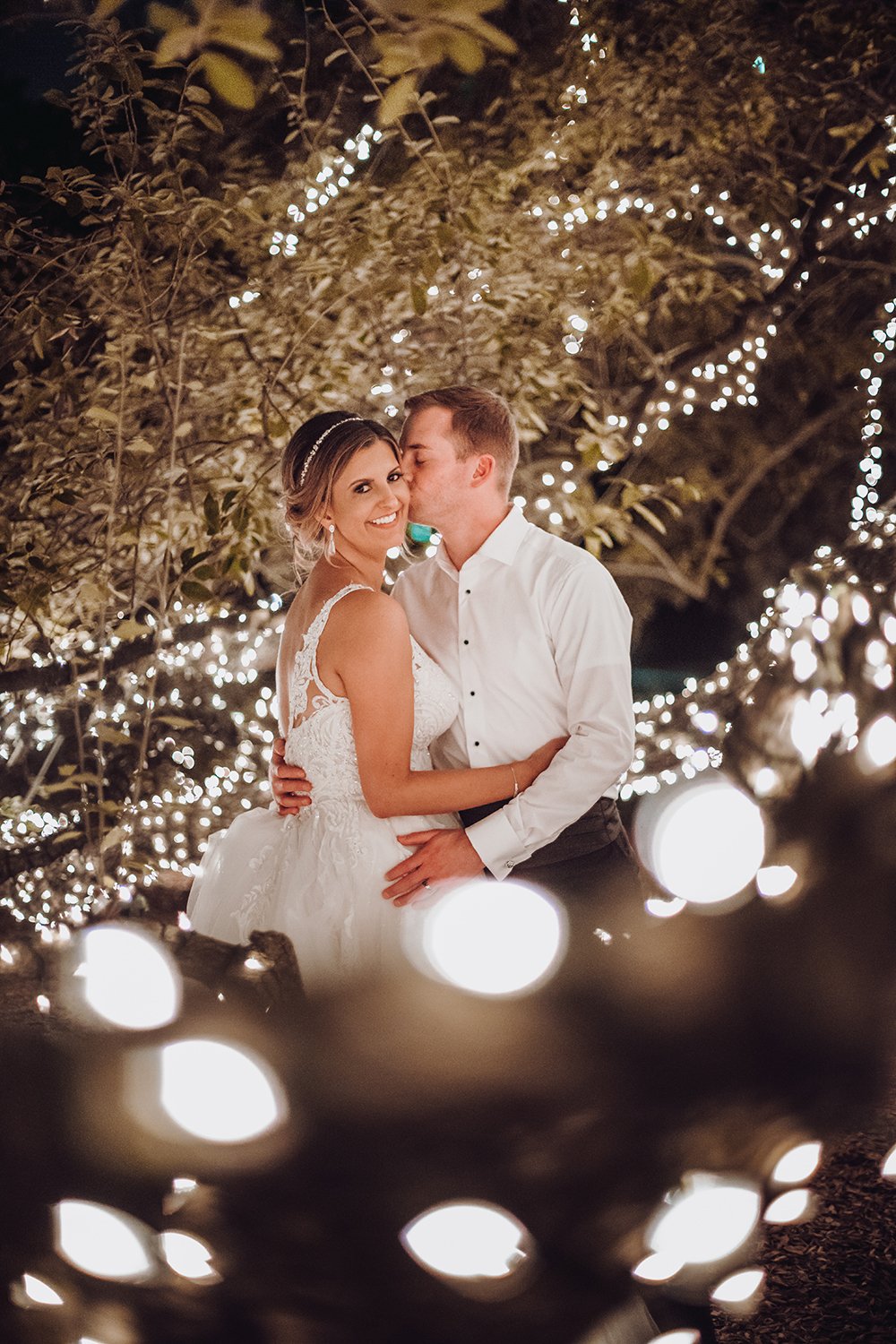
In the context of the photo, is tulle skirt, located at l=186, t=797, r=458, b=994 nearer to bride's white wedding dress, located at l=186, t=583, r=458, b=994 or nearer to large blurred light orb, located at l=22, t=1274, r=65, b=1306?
bride's white wedding dress, located at l=186, t=583, r=458, b=994

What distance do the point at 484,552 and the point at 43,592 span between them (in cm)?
124

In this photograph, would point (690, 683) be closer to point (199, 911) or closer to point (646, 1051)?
point (199, 911)

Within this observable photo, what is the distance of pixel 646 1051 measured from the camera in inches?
39.4

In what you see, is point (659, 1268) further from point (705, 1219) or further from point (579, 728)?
point (579, 728)

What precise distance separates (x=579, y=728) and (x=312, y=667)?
0.53 m

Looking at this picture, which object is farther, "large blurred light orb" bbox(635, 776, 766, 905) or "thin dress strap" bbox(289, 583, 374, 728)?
"thin dress strap" bbox(289, 583, 374, 728)

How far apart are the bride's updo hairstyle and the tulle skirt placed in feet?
1.90

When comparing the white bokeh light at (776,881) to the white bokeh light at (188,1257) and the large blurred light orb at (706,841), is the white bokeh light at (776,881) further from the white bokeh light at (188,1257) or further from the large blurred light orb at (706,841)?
the white bokeh light at (188,1257)

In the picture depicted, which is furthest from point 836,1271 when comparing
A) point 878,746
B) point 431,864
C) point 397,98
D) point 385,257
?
point 385,257

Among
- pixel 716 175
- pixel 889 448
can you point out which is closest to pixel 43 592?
pixel 716 175

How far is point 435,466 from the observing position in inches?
90.0

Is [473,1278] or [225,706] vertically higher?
[225,706]

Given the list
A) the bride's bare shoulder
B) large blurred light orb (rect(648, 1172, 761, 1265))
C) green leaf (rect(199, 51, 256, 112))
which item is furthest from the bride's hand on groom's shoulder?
green leaf (rect(199, 51, 256, 112))

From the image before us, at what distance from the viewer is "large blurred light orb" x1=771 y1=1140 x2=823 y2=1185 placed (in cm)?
108
